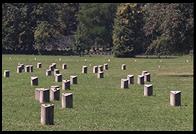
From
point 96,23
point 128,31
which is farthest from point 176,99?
point 96,23

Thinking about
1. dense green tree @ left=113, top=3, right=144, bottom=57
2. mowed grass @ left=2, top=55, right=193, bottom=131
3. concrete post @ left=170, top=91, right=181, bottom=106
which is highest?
dense green tree @ left=113, top=3, right=144, bottom=57

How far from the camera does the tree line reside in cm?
7581

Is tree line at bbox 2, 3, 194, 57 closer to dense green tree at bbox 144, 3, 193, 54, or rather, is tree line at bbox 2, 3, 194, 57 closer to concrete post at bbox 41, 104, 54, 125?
dense green tree at bbox 144, 3, 193, 54

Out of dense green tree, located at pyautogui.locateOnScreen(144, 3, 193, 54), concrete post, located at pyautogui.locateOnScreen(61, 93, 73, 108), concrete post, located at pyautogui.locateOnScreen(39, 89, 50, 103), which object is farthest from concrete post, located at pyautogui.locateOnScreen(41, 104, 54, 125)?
dense green tree, located at pyautogui.locateOnScreen(144, 3, 193, 54)

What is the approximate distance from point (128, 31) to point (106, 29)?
1358 cm

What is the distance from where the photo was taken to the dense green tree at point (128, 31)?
246 feet

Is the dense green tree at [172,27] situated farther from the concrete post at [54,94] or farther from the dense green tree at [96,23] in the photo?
Answer: the concrete post at [54,94]

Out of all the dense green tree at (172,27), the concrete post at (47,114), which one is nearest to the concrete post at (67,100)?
the concrete post at (47,114)

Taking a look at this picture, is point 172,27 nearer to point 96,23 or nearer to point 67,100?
point 96,23

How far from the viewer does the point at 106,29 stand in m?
88.8

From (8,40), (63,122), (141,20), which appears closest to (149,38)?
(141,20)

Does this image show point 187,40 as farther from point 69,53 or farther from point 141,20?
point 69,53

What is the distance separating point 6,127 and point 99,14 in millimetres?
76119

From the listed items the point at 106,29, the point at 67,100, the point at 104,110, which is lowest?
the point at 104,110
